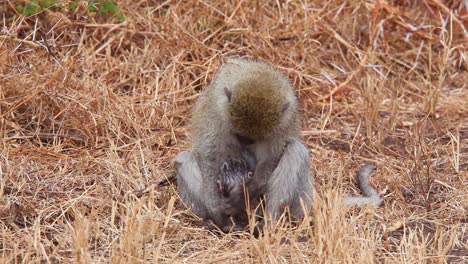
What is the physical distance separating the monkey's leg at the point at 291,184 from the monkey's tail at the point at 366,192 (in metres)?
0.36

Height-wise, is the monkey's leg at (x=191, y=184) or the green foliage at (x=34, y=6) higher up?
the green foliage at (x=34, y=6)

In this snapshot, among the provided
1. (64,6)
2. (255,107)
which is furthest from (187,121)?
(255,107)

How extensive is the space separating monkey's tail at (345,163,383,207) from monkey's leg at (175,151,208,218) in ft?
3.04

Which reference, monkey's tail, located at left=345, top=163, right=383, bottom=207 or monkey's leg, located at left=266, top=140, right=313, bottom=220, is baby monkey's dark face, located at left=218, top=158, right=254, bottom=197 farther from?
monkey's tail, located at left=345, top=163, right=383, bottom=207

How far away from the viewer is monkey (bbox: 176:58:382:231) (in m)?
5.94

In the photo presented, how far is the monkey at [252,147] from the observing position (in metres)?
5.94

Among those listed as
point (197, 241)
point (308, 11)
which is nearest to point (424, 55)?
point (308, 11)

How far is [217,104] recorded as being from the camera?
6.21 metres

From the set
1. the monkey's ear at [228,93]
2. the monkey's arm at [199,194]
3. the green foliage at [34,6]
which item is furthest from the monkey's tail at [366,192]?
the green foliage at [34,6]

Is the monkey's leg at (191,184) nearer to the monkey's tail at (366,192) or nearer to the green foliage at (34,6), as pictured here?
the monkey's tail at (366,192)

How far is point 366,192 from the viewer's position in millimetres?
6715

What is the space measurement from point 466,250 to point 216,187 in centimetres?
155

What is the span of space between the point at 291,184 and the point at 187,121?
1940 millimetres

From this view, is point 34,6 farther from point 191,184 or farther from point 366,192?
point 366,192
